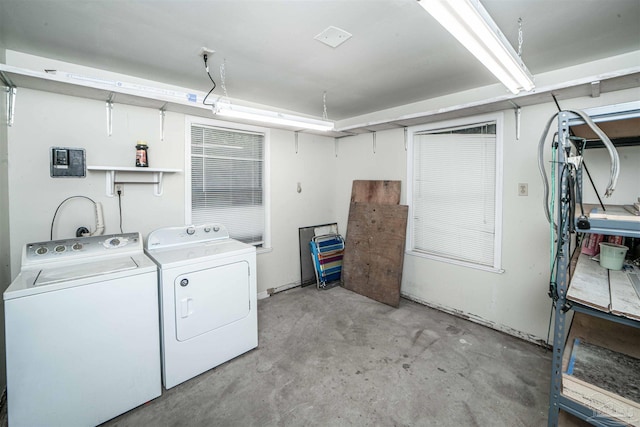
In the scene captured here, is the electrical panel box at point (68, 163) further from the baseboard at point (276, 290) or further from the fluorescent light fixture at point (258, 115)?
the baseboard at point (276, 290)

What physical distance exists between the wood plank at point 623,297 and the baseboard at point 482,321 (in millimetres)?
1514

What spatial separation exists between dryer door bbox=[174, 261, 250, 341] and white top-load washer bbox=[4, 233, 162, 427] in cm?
19

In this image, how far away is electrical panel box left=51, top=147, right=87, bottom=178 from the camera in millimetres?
2287

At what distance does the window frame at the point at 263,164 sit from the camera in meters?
3.03

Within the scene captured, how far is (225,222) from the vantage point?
3.43m

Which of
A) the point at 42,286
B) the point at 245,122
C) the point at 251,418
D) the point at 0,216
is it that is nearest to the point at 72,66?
the point at 0,216

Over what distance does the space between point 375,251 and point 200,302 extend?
2332mm

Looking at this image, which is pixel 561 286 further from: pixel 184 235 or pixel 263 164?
pixel 263 164

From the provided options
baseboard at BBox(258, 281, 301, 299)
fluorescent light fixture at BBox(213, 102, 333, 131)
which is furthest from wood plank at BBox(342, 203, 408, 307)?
fluorescent light fixture at BBox(213, 102, 333, 131)

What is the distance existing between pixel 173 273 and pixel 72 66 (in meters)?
2.00

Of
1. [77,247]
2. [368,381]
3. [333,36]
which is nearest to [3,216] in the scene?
[77,247]

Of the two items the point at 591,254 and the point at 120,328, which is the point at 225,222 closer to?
the point at 120,328

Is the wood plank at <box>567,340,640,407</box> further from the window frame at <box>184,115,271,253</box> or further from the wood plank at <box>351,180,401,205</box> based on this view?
the window frame at <box>184,115,271,253</box>

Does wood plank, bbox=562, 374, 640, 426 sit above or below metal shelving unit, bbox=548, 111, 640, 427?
below
